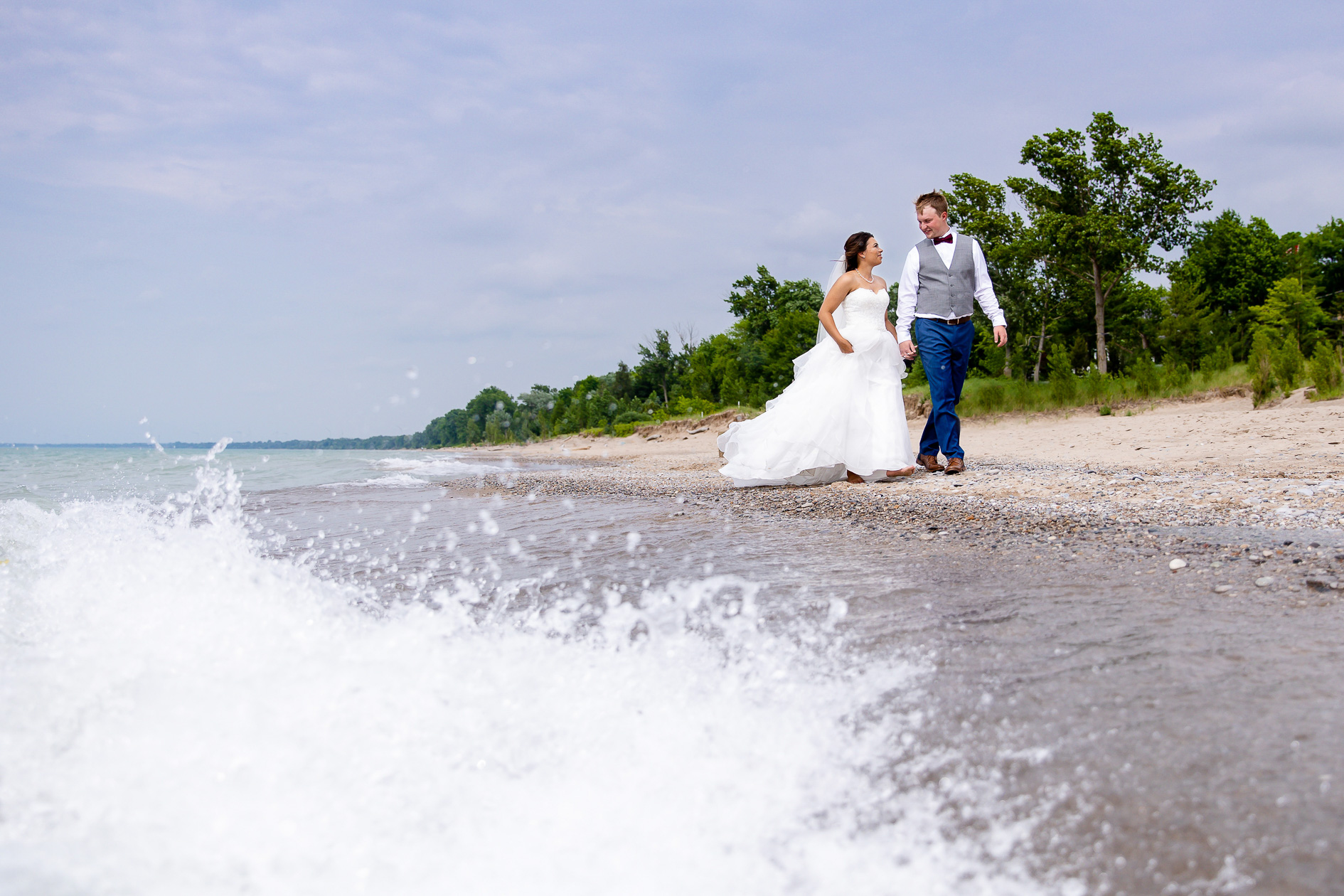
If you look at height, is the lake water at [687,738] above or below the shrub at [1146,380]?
below

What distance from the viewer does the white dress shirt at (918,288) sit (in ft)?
21.5

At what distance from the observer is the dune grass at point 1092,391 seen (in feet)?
46.2

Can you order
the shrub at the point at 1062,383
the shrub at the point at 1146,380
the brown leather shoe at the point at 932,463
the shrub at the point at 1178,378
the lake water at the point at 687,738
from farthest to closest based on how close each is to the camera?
the shrub at the point at 1062,383 → the shrub at the point at 1146,380 → the shrub at the point at 1178,378 → the brown leather shoe at the point at 932,463 → the lake water at the point at 687,738

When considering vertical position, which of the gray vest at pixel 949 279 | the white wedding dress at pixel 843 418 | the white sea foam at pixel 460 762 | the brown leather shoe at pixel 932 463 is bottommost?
the white sea foam at pixel 460 762

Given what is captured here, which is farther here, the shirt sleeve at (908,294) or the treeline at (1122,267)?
the treeline at (1122,267)

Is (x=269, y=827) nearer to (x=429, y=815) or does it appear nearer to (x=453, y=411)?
(x=429, y=815)

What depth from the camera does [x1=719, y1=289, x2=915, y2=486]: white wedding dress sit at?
6.66m

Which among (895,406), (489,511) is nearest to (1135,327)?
(895,406)

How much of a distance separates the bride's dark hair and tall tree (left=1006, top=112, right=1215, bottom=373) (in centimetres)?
2229

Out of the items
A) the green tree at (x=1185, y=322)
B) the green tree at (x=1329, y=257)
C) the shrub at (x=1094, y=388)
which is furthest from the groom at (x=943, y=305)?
the green tree at (x=1329, y=257)

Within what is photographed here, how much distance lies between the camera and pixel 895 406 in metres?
6.70

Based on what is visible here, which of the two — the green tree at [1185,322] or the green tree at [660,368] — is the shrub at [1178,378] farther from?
the green tree at [660,368]

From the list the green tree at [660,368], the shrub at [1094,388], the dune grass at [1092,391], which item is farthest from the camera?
the green tree at [660,368]

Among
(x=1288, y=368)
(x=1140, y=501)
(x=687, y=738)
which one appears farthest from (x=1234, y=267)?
(x=687, y=738)
